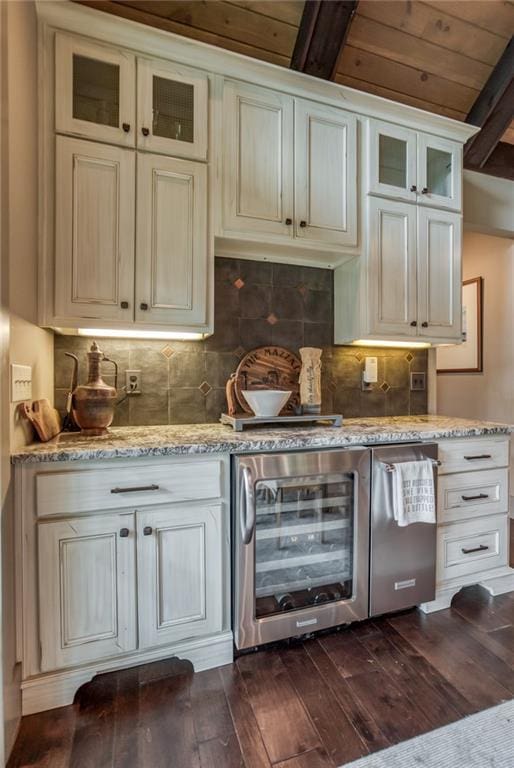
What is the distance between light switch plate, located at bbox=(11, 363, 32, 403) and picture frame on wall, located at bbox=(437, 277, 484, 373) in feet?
11.0

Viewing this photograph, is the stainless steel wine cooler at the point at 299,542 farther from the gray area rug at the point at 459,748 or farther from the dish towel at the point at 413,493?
the gray area rug at the point at 459,748

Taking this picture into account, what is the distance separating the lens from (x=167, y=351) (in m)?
2.01

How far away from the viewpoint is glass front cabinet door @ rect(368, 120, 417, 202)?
204cm

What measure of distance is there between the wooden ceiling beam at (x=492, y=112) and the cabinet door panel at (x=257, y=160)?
63.0 inches

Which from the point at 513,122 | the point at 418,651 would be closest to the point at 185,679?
the point at 418,651

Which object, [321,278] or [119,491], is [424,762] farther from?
[321,278]

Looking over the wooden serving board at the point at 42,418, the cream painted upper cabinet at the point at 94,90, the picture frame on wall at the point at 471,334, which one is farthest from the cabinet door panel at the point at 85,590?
the picture frame on wall at the point at 471,334

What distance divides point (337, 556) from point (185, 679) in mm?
813

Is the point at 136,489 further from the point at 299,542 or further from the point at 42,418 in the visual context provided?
the point at 299,542

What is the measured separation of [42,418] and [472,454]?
2.12 meters

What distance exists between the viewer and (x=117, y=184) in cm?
162

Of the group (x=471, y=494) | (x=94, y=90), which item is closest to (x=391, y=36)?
(x=94, y=90)

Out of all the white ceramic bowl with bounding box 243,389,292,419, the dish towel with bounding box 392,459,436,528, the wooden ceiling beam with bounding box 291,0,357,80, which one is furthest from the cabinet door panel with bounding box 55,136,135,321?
the dish towel with bounding box 392,459,436,528

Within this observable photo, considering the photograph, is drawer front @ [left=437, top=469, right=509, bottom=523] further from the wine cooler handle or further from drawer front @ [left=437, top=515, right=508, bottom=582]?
the wine cooler handle
